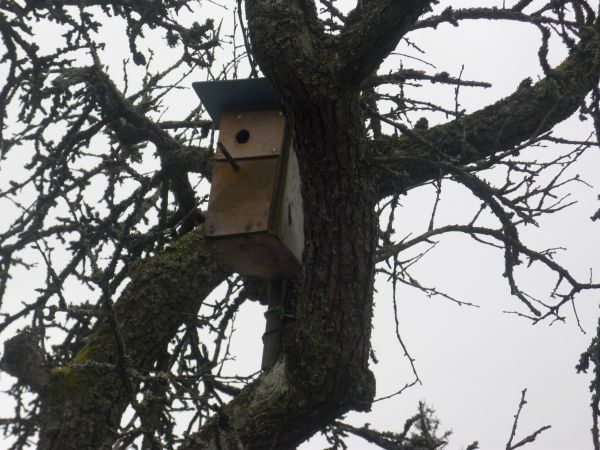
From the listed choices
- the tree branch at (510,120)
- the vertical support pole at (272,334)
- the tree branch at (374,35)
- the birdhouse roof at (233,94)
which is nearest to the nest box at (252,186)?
the birdhouse roof at (233,94)

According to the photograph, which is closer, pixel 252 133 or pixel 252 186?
pixel 252 186

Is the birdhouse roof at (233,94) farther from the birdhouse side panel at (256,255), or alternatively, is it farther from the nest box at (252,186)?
the birdhouse side panel at (256,255)

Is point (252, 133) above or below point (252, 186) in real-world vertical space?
above

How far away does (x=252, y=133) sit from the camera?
3.32 meters

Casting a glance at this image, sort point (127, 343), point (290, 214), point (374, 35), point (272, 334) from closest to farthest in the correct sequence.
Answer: point (374, 35), point (272, 334), point (290, 214), point (127, 343)

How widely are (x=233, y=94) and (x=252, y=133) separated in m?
0.22

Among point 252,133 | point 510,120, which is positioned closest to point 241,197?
point 252,133

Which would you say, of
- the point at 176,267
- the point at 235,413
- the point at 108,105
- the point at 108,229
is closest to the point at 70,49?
the point at 108,105

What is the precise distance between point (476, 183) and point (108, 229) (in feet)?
7.08

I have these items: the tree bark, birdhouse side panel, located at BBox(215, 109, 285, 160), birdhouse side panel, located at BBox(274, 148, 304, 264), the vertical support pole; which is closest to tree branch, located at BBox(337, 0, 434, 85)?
birdhouse side panel, located at BBox(274, 148, 304, 264)

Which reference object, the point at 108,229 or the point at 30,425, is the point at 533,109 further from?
the point at 30,425

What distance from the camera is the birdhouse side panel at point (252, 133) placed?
326cm

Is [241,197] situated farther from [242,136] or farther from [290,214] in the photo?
[242,136]

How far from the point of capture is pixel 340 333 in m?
2.60
